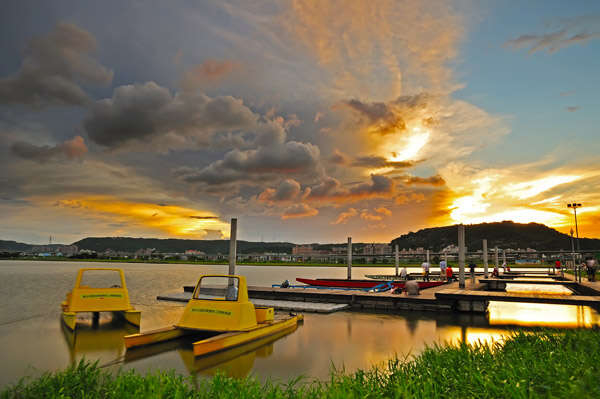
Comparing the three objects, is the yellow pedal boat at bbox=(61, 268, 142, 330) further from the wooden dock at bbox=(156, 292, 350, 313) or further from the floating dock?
the floating dock

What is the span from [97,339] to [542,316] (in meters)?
17.5

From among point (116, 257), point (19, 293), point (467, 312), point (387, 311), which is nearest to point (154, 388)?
point (387, 311)

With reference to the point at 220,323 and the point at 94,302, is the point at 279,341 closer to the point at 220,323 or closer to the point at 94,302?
the point at 220,323

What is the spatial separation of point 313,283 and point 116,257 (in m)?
183

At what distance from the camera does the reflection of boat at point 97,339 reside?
10070mm

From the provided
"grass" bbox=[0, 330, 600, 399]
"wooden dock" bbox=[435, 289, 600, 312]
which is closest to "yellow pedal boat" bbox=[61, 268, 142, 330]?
"grass" bbox=[0, 330, 600, 399]

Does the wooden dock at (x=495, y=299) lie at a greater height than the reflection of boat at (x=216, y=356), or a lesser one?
Result: greater

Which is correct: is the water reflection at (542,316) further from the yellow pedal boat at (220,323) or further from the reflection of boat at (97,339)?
the reflection of boat at (97,339)

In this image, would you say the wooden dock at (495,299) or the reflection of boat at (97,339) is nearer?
the reflection of boat at (97,339)

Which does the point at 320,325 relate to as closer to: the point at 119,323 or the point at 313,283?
the point at 119,323

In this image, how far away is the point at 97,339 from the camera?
1150cm

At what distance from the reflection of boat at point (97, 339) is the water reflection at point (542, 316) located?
1313 centimetres

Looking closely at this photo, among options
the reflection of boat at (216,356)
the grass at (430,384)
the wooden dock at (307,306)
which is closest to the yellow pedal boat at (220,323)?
the reflection of boat at (216,356)

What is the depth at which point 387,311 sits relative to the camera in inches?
690
